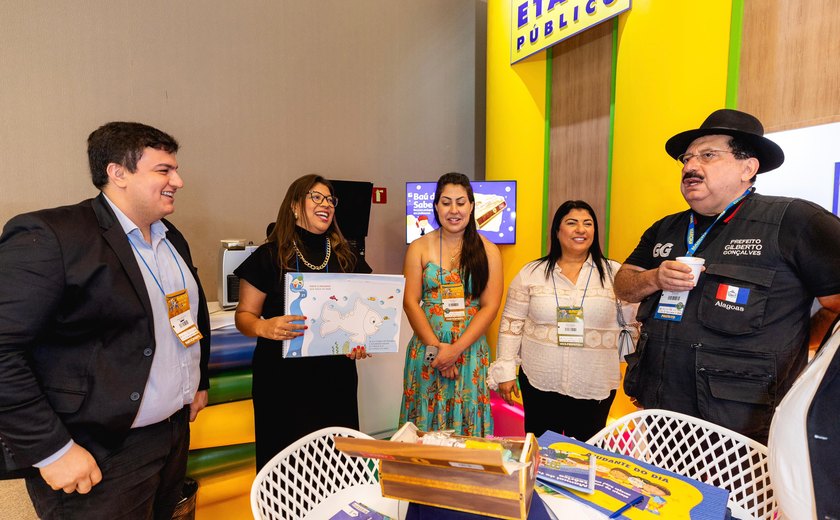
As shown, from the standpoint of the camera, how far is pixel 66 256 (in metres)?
1.23

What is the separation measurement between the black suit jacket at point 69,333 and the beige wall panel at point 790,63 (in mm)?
3049

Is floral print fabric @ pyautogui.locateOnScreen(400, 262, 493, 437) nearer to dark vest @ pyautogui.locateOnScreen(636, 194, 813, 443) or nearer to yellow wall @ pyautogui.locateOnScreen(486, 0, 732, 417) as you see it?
dark vest @ pyautogui.locateOnScreen(636, 194, 813, 443)

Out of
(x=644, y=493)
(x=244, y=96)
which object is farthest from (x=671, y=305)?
(x=244, y=96)

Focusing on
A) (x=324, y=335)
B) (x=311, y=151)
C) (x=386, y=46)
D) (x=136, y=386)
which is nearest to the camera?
(x=136, y=386)

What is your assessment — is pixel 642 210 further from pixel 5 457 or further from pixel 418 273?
pixel 5 457

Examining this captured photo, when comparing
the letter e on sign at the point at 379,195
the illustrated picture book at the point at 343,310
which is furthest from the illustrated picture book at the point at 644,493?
the letter e on sign at the point at 379,195

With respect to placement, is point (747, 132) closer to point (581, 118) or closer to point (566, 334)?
point (566, 334)

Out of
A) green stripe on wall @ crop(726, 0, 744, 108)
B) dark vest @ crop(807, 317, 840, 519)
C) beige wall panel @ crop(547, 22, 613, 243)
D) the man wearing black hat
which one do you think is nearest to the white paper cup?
the man wearing black hat

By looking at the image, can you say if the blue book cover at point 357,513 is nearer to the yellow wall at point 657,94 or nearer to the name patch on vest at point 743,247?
the name patch on vest at point 743,247

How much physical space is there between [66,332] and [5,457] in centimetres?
36

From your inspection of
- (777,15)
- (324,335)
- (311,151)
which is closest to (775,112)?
(777,15)

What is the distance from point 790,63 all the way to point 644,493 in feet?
8.05

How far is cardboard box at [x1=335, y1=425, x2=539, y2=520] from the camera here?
0.79 m

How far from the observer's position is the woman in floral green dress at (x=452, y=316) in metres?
2.20
